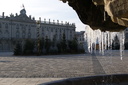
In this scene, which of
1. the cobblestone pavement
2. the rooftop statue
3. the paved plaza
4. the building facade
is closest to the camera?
the rooftop statue

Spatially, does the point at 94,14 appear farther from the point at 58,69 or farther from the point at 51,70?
the point at 58,69

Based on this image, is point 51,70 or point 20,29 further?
point 20,29

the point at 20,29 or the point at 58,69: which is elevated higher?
the point at 20,29

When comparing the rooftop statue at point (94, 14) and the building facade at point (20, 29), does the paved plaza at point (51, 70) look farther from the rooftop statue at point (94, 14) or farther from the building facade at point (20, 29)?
the building facade at point (20, 29)

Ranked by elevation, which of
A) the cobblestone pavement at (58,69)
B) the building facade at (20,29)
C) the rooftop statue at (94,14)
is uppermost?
the building facade at (20,29)

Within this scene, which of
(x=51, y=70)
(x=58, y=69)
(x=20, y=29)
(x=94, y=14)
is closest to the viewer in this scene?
(x=94, y=14)

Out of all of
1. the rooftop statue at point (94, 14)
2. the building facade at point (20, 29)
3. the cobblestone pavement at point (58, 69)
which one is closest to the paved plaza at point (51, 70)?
the cobblestone pavement at point (58, 69)

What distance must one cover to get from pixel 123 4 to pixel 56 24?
9678 cm

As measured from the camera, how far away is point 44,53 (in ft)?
134

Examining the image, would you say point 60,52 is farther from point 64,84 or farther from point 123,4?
point 123,4

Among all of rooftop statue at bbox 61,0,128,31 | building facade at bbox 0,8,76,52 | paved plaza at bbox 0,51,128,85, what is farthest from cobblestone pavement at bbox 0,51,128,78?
building facade at bbox 0,8,76,52

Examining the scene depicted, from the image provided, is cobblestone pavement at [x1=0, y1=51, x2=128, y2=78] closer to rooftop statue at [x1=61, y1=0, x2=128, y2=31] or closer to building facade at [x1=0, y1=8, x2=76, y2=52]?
rooftop statue at [x1=61, y1=0, x2=128, y2=31]

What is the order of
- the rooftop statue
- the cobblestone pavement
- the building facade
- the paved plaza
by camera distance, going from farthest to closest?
the building facade
the cobblestone pavement
the paved plaza
the rooftop statue

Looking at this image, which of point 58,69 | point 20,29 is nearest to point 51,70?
point 58,69
